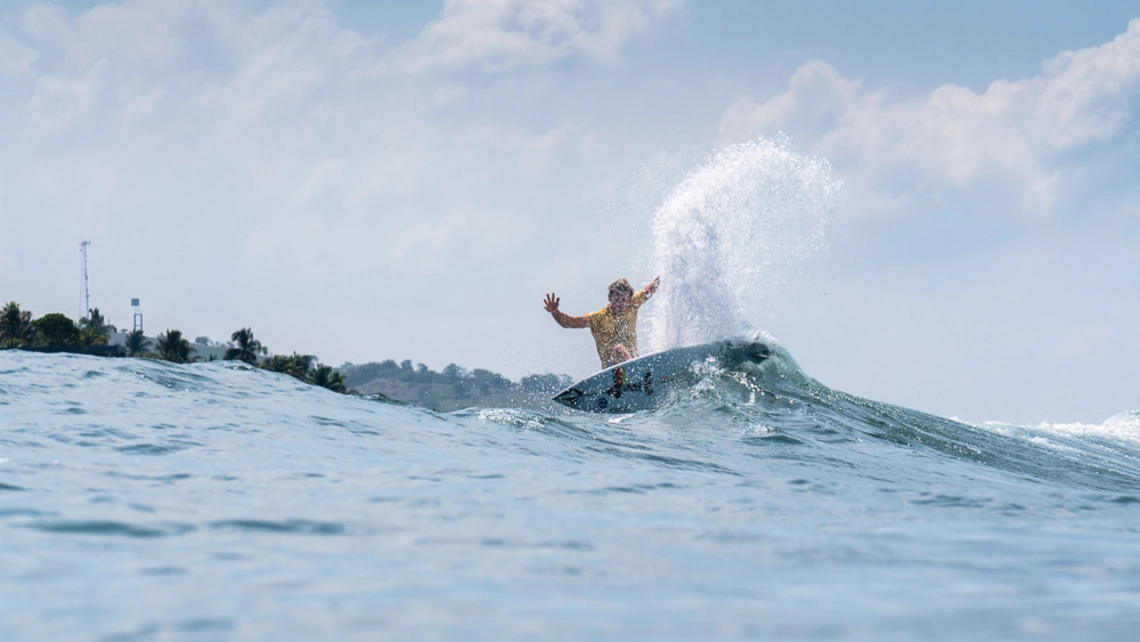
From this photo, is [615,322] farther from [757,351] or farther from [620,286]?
[757,351]

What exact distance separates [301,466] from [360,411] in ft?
12.8

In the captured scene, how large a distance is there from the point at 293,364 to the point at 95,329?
2167cm

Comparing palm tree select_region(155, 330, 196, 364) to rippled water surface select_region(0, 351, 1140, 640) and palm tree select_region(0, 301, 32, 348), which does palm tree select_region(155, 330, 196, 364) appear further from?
rippled water surface select_region(0, 351, 1140, 640)

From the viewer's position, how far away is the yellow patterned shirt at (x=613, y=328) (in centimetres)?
1396

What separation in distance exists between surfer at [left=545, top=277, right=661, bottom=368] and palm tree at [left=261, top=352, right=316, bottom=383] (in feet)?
224

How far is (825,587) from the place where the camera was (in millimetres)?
3596

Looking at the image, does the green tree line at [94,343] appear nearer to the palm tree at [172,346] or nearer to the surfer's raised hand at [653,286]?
the palm tree at [172,346]

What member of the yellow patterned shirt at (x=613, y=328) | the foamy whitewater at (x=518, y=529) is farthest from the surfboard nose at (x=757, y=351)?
the foamy whitewater at (x=518, y=529)

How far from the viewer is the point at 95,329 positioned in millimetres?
87062

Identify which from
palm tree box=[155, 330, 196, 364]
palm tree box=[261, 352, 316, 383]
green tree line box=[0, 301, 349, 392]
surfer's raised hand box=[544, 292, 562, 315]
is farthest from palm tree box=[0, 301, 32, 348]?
surfer's raised hand box=[544, 292, 562, 315]

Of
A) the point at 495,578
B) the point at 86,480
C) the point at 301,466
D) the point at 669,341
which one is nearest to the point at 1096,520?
the point at 495,578

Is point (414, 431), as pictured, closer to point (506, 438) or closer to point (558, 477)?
point (506, 438)

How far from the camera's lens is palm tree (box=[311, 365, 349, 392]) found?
79.6m

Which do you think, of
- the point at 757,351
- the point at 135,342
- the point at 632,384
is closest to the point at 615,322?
the point at 632,384
